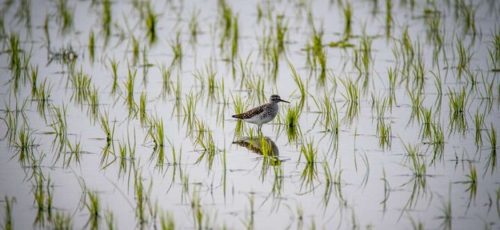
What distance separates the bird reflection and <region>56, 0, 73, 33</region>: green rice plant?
234 inches

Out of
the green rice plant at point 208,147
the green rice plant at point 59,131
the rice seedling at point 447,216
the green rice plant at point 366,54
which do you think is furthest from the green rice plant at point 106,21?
the rice seedling at point 447,216

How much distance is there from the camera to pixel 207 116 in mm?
8242

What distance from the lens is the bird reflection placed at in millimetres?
6828

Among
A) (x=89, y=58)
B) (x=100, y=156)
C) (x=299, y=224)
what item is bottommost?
(x=299, y=224)

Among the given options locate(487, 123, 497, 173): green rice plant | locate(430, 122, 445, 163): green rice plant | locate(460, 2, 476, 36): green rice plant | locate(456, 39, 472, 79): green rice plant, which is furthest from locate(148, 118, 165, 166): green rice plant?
locate(460, 2, 476, 36): green rice plant

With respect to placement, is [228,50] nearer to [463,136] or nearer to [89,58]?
[89,58]

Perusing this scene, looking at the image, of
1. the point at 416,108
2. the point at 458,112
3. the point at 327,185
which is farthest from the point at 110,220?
the point at 458,112

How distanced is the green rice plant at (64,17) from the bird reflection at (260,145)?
5945mm

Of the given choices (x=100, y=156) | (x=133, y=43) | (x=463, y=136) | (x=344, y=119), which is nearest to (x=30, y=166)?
(x=100, y=156)

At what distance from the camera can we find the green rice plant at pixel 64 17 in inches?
490

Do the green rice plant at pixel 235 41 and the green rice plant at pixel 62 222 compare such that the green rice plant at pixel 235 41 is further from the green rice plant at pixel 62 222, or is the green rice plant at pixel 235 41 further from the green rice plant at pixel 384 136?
the green rice plant at pixel 62 222

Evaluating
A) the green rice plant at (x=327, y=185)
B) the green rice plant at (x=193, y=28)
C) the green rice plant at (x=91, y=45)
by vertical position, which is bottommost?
the green rice plant at (x=327, y=185)

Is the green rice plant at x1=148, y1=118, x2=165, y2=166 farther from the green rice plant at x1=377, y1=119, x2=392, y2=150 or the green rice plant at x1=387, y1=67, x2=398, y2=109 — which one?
the green rice plant at x1=387, y1=67, x2=398, y2=109

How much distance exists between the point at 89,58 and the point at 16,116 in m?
2.96
